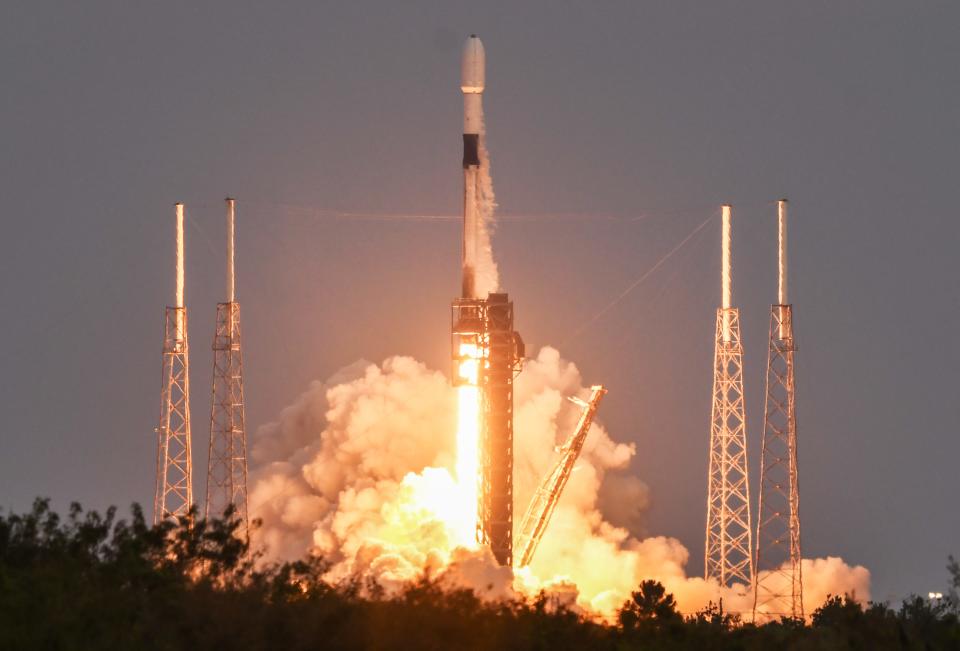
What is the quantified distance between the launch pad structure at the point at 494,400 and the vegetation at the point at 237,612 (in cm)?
1803

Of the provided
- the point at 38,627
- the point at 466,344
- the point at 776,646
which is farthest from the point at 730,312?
the point at 38,627

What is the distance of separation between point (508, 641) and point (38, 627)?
7987 mm

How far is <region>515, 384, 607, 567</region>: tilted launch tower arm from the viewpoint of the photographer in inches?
2943

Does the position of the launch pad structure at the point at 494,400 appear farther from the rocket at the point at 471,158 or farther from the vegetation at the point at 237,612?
the vegetation at the point at 237,612

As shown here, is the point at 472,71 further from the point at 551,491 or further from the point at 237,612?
the point at 237,612

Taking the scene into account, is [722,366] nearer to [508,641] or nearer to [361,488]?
[361,488]

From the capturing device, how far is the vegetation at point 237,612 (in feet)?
146

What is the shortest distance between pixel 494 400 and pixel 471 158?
6.22 m

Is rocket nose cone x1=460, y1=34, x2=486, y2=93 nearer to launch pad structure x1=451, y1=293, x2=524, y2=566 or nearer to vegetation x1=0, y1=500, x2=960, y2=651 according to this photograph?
launch pad structure x1=451, y1=293, x2=524, y2=566

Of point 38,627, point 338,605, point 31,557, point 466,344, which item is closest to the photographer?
point 38,627

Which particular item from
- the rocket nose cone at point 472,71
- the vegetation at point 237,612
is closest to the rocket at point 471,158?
the rocket nose cone at point 472,71

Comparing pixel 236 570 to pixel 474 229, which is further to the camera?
pixel 474 229

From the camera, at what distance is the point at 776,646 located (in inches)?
1946

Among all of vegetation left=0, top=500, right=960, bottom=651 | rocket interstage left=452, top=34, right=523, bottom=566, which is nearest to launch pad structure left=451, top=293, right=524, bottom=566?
rocket interstage left=452, top=34, right=523, bottom=566
